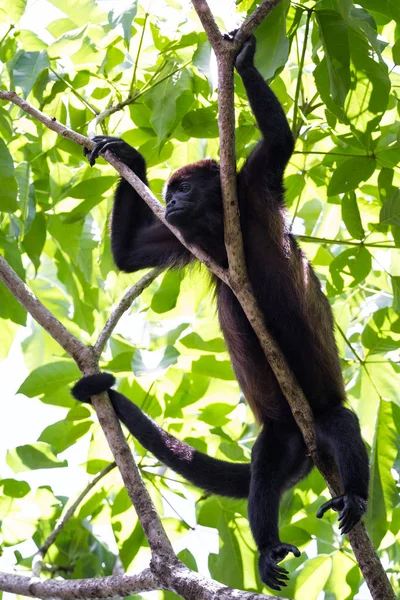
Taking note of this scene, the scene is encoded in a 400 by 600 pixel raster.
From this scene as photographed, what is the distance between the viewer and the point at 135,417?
12.1 feet

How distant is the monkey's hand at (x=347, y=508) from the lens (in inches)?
115

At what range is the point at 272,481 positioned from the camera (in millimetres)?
3670

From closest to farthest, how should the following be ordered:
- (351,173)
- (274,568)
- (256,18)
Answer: (256,18) < (351,173) < (274,568)

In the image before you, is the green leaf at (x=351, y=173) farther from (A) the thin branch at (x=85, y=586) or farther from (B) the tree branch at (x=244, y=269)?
(A) the thin branch at (x=85, y=586)

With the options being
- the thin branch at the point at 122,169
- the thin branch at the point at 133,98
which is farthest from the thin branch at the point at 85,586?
the thin branch at the point at 133,98

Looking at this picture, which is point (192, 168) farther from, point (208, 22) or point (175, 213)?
point (208, 22)

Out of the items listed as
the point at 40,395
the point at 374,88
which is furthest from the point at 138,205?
the point at 374,88

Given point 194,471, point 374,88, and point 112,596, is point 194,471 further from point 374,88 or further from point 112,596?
point 374,88

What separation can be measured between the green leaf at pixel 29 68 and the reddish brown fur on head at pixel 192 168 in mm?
978

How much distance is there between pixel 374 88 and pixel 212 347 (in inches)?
58.7

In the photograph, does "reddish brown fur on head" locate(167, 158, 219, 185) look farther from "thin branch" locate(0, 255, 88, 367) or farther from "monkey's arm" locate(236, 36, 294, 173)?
"thin branch" locate(0, 255, 88, 367)

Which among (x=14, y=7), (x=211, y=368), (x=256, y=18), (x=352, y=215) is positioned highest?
(x=14, y=7)

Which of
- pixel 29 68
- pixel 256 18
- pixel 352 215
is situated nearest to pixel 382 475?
pixel 352 215

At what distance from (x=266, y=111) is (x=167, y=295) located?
3.63ft
